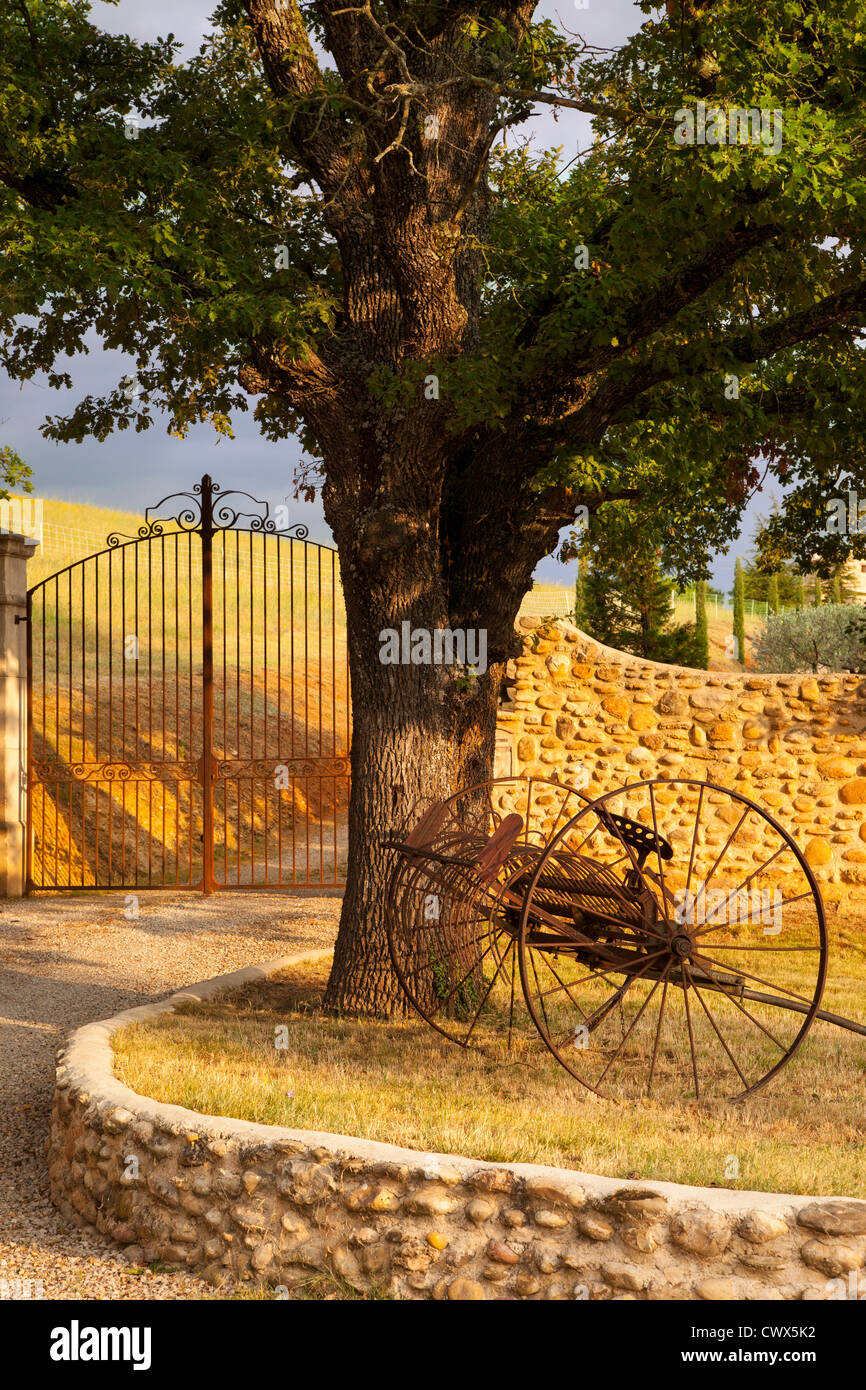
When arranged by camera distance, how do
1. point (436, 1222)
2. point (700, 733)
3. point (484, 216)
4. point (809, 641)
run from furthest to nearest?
point (809, 641), point (700, 733), point (484, 216), point (436, 1222)

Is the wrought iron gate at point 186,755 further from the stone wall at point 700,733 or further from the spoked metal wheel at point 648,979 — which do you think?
the spoked metal wheel at point 648,979

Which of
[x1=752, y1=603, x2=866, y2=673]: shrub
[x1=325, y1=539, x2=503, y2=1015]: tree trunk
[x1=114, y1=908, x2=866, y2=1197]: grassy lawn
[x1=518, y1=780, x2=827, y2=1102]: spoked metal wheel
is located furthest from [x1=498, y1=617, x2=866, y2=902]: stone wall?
[x1=752, y1=603, x2=866, y2=673]: shrub

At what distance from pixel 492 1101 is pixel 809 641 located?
1693cm

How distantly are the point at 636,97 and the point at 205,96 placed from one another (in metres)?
3.02

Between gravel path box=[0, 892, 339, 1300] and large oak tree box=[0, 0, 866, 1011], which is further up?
large oak tree box=[0, 0, 866, 1011]

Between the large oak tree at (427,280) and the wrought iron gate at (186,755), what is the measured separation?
8.24 ft

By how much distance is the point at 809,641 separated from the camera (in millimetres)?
20219

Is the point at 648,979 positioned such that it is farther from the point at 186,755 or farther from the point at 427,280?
the point at 186,755

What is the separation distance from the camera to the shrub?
18.8 meters

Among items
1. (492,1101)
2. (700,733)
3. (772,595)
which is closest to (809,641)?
(700,733)

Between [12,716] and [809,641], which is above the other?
[809,641]

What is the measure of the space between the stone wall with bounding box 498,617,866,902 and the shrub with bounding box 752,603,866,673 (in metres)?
7.79

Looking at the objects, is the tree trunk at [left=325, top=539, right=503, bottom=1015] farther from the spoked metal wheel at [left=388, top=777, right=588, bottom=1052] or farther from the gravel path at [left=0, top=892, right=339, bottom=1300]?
the gravel path at [left=0, top=892, right=339, bottom=1300]

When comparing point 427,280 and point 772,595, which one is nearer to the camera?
point 427,280
